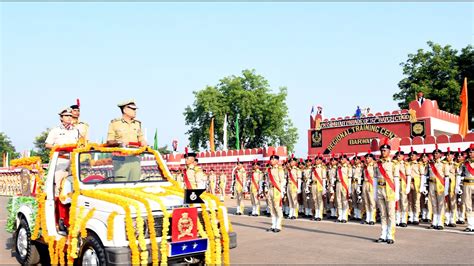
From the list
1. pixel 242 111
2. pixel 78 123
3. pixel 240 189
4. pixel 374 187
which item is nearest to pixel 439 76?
pixel 242 111

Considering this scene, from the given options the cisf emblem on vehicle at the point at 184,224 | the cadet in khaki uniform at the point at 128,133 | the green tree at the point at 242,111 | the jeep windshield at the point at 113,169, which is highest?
the green tree at the point at 242,111

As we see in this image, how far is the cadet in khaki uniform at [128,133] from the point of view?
7.01 meters

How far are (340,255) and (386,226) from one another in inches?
72.6

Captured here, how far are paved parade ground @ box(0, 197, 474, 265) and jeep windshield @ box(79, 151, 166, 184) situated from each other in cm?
209

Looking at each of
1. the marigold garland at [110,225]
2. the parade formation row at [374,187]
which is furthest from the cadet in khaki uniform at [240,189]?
the marigold garland at [110,225]

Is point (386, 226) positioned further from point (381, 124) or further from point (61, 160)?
point (381, 124)

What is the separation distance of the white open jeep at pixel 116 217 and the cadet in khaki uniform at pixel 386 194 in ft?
14.3

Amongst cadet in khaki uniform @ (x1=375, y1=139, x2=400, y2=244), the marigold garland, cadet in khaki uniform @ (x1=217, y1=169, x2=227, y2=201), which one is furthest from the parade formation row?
cadet in khaki uniform @ (x1=217, y1=169, x2=227, y2=201)

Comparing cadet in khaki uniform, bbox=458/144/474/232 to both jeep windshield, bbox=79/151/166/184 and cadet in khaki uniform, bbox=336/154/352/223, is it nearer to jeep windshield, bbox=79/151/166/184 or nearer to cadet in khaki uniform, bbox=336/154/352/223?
cadet in khaki uniform, bbox=336/154/352/223

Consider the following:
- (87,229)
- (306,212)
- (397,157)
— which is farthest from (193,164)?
(87,229)

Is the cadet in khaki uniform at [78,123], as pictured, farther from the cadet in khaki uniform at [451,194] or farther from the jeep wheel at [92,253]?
the cadet in khaki uniform at [451,194]

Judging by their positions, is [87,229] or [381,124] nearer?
[87,229]

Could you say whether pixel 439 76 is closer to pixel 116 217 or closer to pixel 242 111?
pixel 242 111

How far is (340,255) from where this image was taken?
818 centimetres
